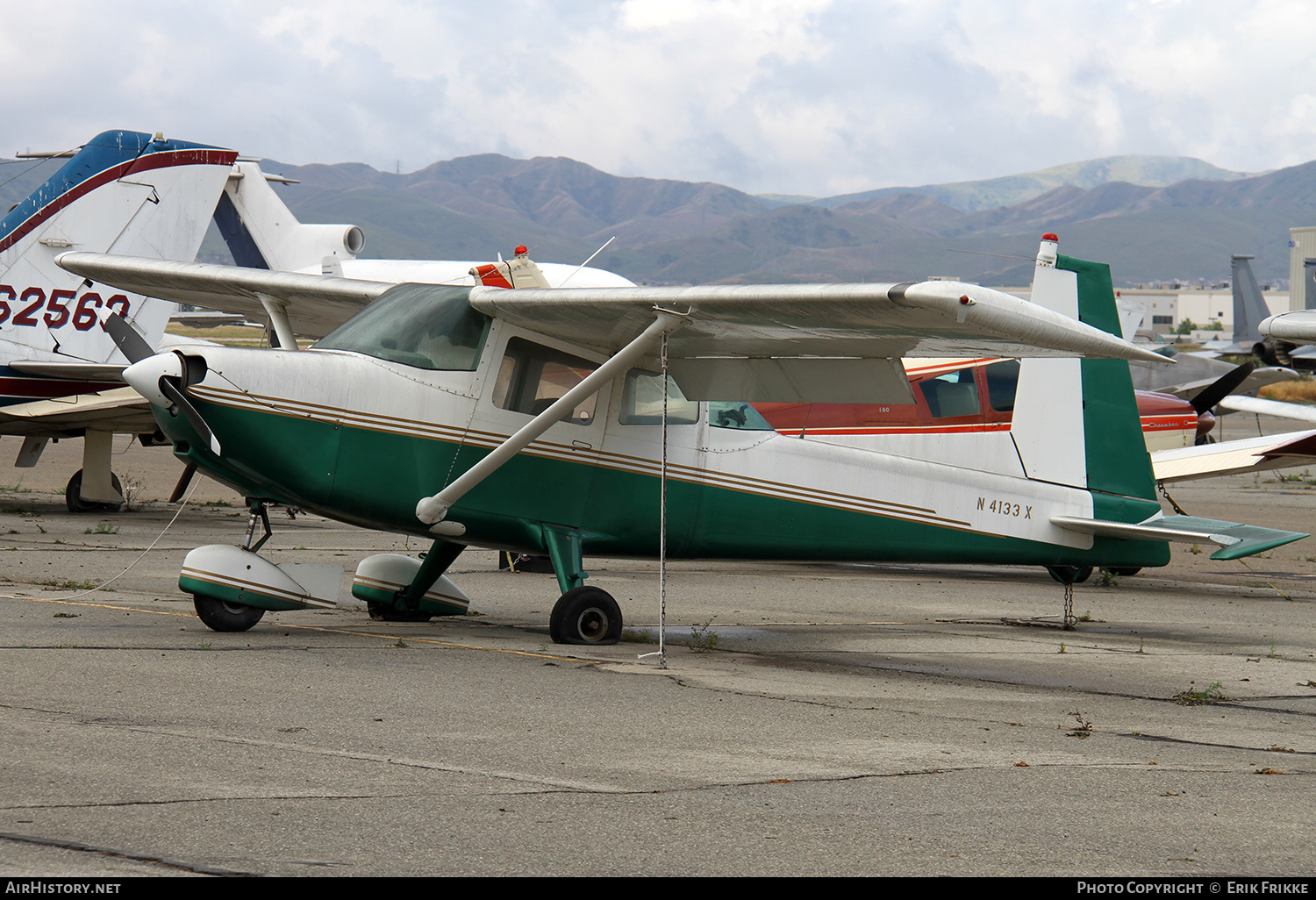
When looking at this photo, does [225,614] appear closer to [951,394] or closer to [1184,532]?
[1184,532]

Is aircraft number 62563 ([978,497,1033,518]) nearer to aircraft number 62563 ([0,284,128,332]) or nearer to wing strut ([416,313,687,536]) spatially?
wing strut ([416,313,687,536])

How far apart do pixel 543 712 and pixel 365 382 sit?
288 cm

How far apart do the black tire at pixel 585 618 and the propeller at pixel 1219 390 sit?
1313 cm

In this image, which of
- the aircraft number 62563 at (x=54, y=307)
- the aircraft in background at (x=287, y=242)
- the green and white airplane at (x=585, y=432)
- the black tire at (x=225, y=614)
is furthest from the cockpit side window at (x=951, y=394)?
the aircraft number 62563 at (x=54, y=307)

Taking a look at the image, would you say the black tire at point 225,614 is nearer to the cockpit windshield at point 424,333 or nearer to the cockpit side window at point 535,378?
the cockpit windshield at point 424,333

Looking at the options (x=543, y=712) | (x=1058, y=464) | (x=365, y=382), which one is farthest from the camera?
(x=1058, y=464)

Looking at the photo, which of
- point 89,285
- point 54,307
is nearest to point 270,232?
point 54,307

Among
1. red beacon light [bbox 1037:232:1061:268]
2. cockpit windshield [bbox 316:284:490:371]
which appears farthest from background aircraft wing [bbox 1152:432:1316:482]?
cockpit windshield [bbox 316:284:490:371]

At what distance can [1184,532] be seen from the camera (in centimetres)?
996

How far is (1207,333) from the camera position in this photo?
15488 centimetres

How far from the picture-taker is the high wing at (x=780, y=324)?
637cm
